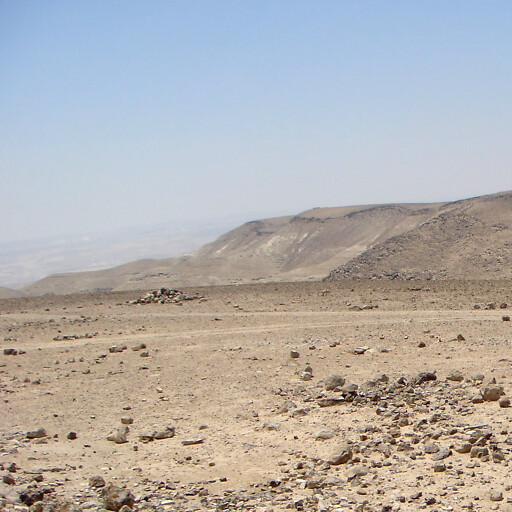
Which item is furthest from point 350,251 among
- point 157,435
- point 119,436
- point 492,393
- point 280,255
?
point 119,436

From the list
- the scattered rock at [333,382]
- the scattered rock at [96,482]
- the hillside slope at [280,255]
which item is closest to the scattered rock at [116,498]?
the scattered rock at [96,482]

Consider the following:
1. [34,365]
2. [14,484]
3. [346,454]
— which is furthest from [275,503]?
[34,365]

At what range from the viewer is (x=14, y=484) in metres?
7.43

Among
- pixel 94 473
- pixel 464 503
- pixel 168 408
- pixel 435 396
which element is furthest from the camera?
pixel 168 408

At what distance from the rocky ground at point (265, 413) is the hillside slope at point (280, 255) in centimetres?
3541

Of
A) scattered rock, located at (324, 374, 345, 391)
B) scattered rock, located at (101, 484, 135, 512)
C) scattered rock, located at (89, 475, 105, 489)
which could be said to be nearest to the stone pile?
scattered rock, located at (324, 374, 345, 391)

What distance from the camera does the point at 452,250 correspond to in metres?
41.6

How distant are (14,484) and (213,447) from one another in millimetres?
2236

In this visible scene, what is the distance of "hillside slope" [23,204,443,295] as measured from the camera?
191 ft

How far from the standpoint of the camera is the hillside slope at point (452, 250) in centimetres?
3797

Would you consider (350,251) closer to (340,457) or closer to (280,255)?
(280,255)

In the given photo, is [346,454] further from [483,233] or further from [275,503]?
[483,233]

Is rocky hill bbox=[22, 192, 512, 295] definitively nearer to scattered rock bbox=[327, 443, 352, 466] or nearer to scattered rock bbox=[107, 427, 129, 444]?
scattered rock bbox=[107, 427, 129, 444]

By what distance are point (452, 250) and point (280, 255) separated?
31924 millimetres
